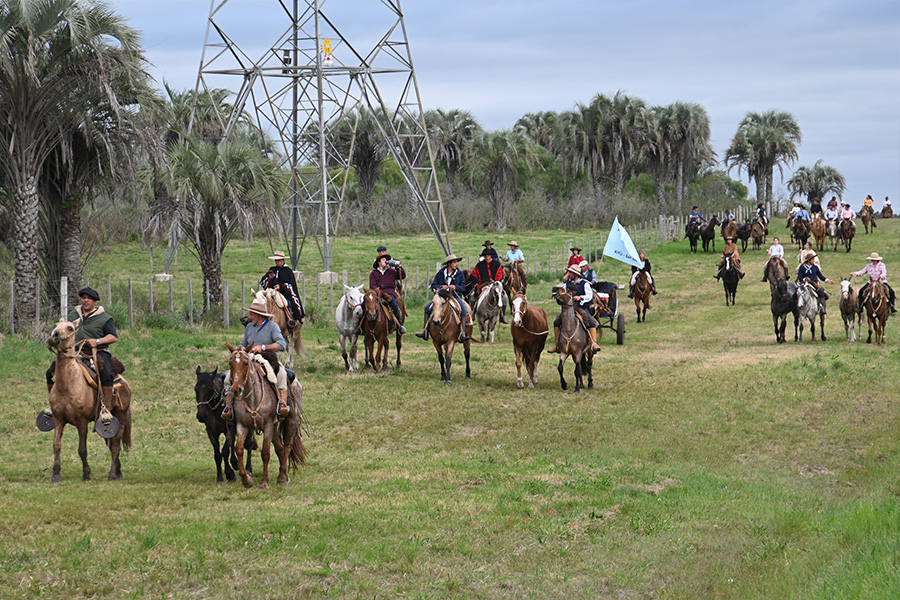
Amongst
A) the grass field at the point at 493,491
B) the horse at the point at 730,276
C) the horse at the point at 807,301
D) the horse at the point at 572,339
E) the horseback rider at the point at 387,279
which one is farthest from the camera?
the horse at the point at 730,276

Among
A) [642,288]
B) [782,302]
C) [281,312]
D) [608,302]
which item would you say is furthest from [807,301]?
[281,312]

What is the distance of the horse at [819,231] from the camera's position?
160ft

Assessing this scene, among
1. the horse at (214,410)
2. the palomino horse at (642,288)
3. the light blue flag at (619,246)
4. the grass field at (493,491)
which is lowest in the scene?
the grass field at (493,491)

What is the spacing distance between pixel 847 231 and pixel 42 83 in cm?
3729

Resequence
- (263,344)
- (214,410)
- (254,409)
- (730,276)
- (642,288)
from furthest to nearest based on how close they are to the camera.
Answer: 1. (730,276)
2. (642,288)
3. (263,344)
4. (214,410)
5. (254,409)

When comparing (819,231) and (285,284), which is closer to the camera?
(285,284)

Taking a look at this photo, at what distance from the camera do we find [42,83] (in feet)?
75.0

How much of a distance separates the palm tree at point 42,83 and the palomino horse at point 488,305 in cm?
884

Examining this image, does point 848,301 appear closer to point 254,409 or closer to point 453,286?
point 453,286

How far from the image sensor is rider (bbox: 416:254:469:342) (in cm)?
2011

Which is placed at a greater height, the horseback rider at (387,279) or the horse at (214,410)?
the horseback rider at (387,279)

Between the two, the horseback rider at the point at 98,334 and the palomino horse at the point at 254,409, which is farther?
the horseback rider at the point at 98,334

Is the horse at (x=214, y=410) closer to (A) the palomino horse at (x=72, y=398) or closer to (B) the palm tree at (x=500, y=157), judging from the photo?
(A) the palomino horse at (x=72, y=398)

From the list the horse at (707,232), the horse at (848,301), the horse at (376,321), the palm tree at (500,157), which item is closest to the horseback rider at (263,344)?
the horse at (376,321)
